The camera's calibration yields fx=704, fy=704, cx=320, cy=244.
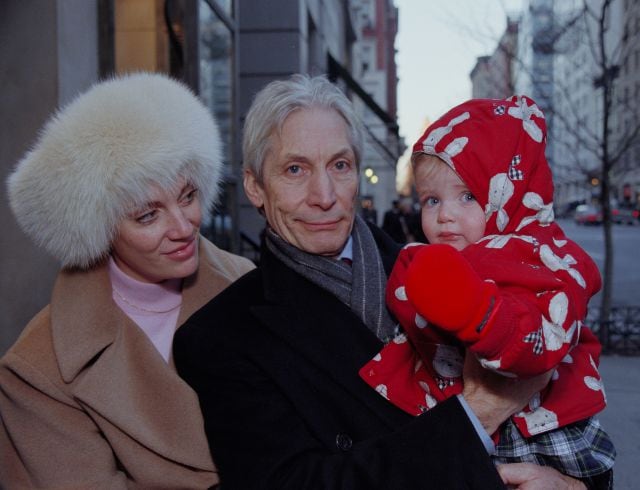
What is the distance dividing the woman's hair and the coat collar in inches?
28.0

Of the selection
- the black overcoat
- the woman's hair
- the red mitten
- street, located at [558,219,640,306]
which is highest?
the woman's hair

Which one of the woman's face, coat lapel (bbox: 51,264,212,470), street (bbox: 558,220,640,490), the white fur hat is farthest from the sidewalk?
the white fur hat

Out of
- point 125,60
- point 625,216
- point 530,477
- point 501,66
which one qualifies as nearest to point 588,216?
point 625,216

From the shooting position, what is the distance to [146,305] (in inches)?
107

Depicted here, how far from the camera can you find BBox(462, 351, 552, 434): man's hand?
1.94m

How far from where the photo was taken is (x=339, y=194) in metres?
2.53

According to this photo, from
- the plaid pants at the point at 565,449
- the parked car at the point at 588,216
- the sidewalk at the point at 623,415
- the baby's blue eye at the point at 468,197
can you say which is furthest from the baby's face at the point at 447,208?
the parked car at the point at 588,216

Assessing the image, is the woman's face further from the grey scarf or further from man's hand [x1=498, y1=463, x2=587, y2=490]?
man's hand [x1=498, y1=463, x2=587, y2=490]

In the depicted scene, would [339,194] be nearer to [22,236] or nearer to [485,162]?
[485,162]

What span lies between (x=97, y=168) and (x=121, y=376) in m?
0.71

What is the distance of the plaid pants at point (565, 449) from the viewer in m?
2.07

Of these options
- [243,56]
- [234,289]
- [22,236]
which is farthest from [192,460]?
[243,56]

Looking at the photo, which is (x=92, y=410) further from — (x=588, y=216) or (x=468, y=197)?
(x=588, y=216)

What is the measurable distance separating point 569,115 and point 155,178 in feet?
29.2
